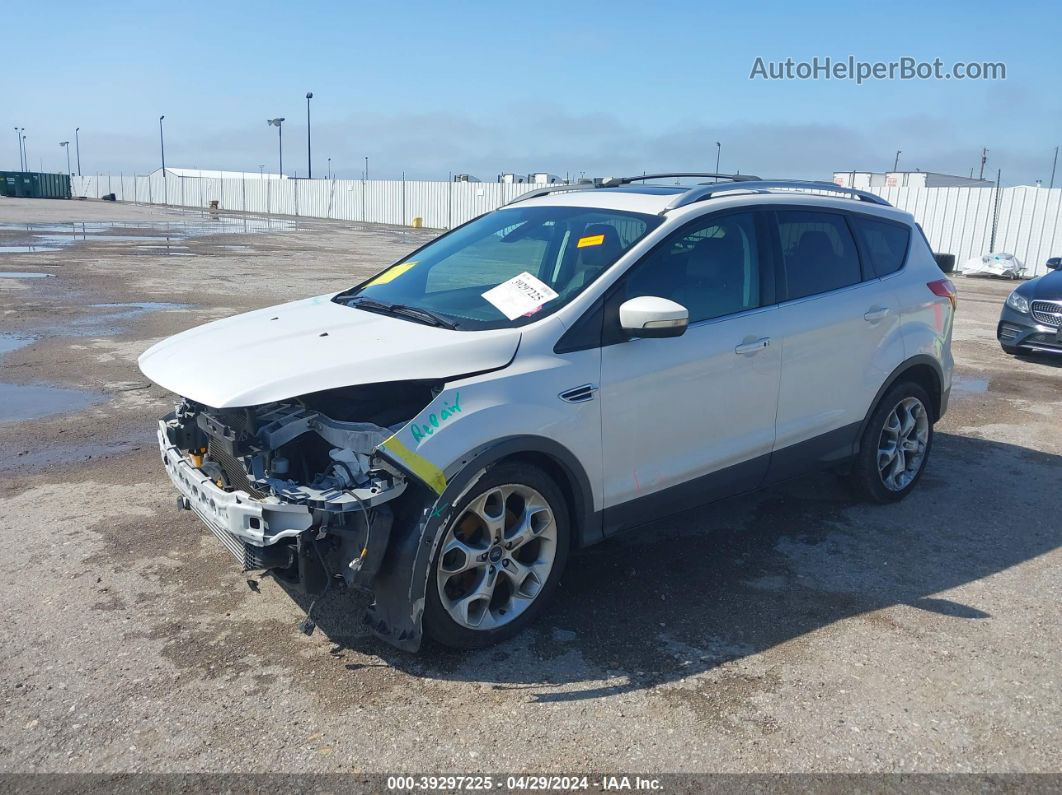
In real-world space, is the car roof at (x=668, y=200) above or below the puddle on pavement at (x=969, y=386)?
above

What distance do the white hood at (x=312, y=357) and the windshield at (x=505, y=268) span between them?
0.70 ft

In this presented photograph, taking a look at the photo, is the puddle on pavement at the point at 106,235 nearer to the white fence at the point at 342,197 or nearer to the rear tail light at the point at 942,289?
the white fence at the point at 342,197

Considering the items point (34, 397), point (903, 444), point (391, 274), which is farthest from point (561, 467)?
point (34, 397)

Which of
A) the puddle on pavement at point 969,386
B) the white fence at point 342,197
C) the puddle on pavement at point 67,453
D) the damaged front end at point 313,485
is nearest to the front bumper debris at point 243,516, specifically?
the damaged front end at point 313,485

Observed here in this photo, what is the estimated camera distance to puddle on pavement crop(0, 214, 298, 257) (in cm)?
2449

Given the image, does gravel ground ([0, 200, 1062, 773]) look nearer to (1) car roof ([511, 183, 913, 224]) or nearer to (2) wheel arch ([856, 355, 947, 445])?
(2) wheel arch ([856, 355, 947, 445])

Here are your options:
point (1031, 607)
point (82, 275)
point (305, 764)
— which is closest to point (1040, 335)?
point (1031, 607)

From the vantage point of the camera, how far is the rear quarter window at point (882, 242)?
5448 mm

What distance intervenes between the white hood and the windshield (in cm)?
21

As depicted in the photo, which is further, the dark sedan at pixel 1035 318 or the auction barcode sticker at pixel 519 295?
the dark sedan at pixel 1035 318

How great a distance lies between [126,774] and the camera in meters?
2.96

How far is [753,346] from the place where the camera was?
14.9 ft

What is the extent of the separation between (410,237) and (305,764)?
3557cm

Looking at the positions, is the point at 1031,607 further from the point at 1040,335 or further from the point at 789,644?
the point at 1040,335
